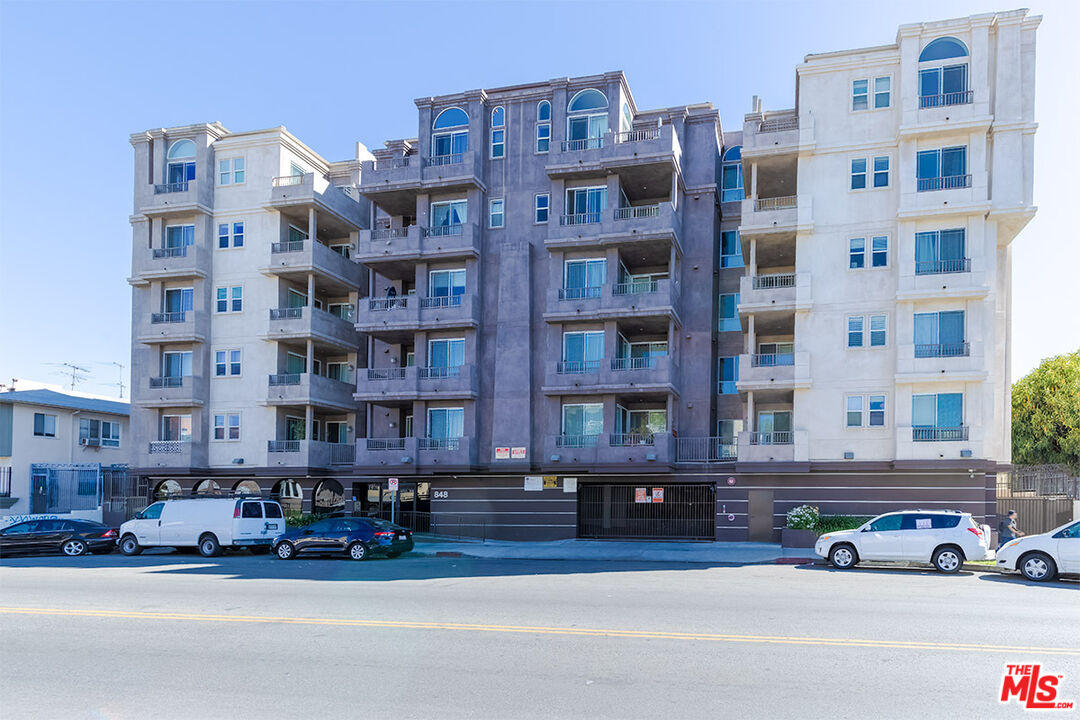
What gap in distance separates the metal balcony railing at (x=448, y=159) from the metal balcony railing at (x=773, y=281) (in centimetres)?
1339

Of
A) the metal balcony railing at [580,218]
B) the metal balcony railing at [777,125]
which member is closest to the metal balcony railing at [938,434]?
the metal balcony railing at [777,125]

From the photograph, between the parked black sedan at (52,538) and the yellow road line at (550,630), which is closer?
the yellow road line at (550,630)

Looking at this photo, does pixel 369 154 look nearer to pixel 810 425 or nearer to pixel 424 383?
pixel 424 383

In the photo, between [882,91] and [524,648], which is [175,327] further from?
[524,648]

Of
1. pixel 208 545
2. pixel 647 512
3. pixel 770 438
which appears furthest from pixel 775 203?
pixel 208 545

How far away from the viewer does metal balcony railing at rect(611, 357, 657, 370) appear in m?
32.1

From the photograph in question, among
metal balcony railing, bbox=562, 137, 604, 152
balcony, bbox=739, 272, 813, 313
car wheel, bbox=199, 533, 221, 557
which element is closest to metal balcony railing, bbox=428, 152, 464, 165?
metal balcony railing, bbox=562, 137, 604, 152

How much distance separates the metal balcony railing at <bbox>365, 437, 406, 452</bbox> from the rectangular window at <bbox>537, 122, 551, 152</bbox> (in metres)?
13.8

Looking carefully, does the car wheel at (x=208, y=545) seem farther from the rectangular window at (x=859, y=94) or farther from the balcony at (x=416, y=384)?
the rectangular window at (x=859, y=94)

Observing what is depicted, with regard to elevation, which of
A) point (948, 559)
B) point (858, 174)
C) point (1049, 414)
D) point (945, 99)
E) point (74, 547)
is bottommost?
point (74, 547)

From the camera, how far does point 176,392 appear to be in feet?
123

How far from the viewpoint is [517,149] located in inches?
1388

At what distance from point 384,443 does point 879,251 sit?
21.3 meters

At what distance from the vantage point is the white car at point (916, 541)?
68.1 ft
